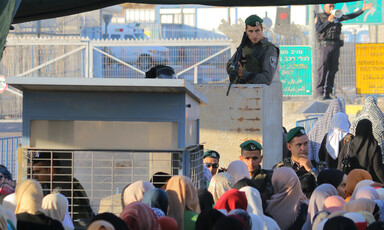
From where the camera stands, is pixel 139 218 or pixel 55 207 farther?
pixel 55 207

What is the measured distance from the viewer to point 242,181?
543 centimetres

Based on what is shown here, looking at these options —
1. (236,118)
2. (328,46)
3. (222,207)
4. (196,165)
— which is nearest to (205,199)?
(196,165)

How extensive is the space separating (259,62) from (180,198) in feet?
13.3

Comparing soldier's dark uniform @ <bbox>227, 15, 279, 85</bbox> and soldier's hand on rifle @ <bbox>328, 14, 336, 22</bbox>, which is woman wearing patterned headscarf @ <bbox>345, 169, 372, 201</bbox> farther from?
soldier's hand on rifle @ <bbox>328, 14, 336, 22</bbox>

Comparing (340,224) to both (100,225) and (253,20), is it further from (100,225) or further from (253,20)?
(253,20)

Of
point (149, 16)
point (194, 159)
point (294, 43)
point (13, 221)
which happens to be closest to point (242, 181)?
point (194, 159)

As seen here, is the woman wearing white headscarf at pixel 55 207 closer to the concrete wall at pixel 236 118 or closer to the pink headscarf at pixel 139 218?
the pink headscarf at pixel 139 218

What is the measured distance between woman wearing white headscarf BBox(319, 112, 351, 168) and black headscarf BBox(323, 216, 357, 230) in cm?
533

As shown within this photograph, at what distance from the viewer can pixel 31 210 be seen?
13.6 feet

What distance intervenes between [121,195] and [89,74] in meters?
15.3

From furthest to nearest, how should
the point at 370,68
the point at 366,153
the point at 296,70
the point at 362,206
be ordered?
the point at 296,70 → the point at 370,68 → the point at 366,153 → the point at 362,206

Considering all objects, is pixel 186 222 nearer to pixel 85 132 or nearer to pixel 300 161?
pixel 85 132

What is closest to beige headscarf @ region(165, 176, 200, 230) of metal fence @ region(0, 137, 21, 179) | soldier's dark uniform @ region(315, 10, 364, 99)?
metal fence @ region(0, 137, 21, 179)

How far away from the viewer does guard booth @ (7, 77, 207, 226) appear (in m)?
4.72
